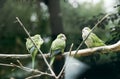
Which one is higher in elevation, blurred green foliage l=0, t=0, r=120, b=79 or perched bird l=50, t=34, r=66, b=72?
perched bird l=50, t=34, r=66, b=72

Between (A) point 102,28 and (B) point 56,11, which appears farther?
→ (B) point 56,11

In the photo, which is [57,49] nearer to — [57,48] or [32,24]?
[57,48]

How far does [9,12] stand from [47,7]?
298 millimetres

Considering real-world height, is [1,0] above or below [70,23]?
above

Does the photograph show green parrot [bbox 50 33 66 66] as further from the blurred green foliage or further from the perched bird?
the blurred green foliage

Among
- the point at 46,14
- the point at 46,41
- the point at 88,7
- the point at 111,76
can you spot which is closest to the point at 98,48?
the point at 111,76

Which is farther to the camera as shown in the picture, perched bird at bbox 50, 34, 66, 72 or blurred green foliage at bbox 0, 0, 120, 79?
A: blurred green foliage at bbox 0, 0, 120, 79

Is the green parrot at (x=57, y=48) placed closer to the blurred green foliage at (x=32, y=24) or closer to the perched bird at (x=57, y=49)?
the perched bird at (x=57, y=49)

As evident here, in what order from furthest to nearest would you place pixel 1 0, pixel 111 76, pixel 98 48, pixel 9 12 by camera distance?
pixel 9 12, pixel 1 0, pixel 111 76, pixel 98 48

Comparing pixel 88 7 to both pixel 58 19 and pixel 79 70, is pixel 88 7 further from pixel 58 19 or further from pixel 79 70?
pixel 79 70

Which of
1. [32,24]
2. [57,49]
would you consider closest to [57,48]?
[57,49]

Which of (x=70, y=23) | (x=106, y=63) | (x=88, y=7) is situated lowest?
(x=88, y=7)

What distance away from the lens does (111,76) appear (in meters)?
1.93

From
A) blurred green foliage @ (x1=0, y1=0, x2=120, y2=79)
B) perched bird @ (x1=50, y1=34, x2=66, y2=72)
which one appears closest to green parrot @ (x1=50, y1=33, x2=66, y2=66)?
perched bird @ (x1=50, y1=34, x2=66, y2=72)
